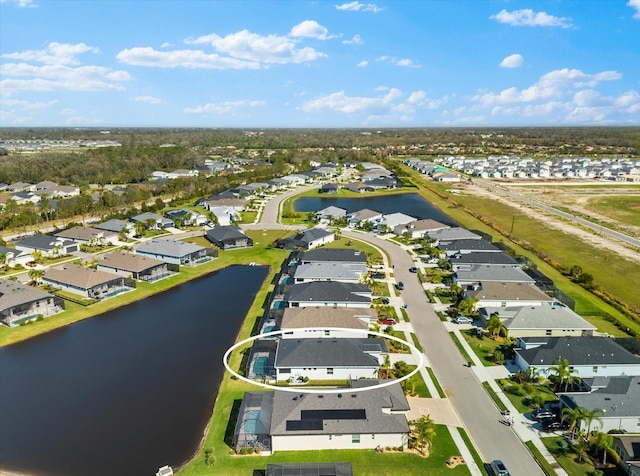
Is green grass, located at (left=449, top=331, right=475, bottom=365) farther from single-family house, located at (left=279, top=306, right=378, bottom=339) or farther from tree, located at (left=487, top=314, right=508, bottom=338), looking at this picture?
single-family house, located at (left=279, top=306, right=378, bottom=339)

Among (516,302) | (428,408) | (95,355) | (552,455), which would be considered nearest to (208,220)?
(95,355)

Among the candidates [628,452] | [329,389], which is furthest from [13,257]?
[628,452]

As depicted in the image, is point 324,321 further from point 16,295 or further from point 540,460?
point 16,295

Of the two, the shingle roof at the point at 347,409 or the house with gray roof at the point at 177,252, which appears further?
the house with gray roof at the point at 177,252

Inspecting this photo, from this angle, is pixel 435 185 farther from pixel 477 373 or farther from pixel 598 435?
pixel 598 435

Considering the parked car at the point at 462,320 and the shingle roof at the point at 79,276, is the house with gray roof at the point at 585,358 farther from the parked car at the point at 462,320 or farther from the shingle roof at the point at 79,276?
the shingle roof at the point at 79,276

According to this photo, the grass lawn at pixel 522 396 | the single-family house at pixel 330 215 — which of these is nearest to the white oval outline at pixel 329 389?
the grass lawn at pixel 522 396

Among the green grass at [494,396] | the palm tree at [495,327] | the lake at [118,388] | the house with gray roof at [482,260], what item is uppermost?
the house with gray roof at [482,260]
